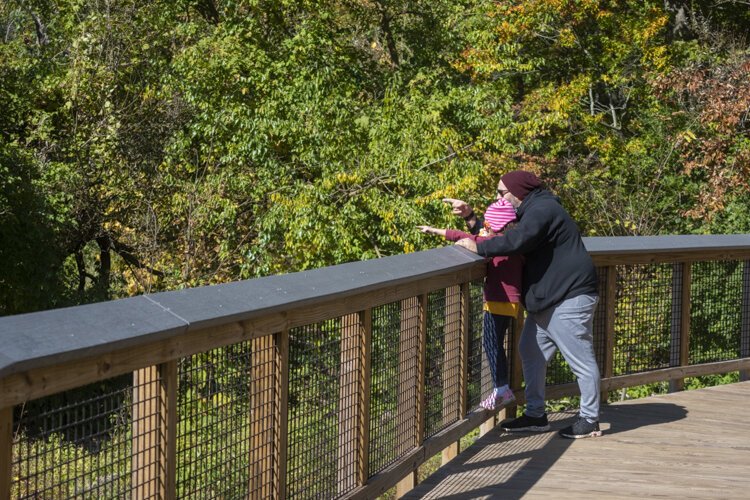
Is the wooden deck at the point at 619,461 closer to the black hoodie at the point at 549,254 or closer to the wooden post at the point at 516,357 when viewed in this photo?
the wooden post at the point at 516,357

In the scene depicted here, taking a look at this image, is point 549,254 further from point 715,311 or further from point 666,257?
point 715,311

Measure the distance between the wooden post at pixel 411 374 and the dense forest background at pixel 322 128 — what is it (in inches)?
467

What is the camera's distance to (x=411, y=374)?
5695 mm

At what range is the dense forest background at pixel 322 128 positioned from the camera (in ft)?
60.7

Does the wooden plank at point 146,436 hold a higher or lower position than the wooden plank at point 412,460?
higher

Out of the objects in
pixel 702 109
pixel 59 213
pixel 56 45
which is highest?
pixel 56 45

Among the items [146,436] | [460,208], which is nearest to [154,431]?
[146,436]

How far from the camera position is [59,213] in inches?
765

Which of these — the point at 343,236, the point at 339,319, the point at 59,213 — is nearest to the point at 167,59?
the point at 59,213

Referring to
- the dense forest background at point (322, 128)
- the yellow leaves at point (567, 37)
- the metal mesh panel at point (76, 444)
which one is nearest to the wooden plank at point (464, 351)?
the metal mesh panel at point (76, 444)

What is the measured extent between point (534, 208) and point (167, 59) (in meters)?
18.3

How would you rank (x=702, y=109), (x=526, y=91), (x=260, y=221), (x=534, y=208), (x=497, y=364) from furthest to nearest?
(x=526, y=91) → (x=702, y=109) → (x=260, y=221) → (x=497, y=364) → (x=534, y=208)

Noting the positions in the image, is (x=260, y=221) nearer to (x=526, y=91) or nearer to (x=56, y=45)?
(x=56, y=45)

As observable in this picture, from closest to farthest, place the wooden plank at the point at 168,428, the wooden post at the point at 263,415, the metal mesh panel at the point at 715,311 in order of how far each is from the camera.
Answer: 1. the wooden plank at the point at 168,428
2. the wooden post at the point at 263,415
3. the metal mesh panel at the point at 715,311
